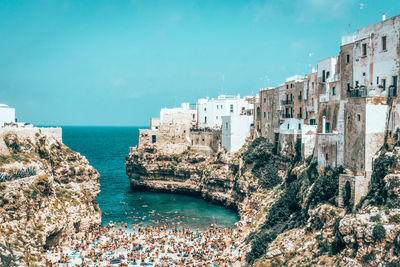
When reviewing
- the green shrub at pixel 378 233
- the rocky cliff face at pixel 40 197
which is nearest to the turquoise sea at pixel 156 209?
the rocky cliff face at pixel 40 197

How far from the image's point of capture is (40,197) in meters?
41.4

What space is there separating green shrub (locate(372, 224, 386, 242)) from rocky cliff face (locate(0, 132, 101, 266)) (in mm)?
26580

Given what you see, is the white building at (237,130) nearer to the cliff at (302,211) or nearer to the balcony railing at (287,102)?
the cliff at (302,211)

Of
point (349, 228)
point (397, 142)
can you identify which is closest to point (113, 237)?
point (349, 228)

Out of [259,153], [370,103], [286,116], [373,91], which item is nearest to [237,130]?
[259,153]

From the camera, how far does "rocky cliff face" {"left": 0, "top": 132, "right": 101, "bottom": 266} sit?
36906 mm

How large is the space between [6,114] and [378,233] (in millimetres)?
46297

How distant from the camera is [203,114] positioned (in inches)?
3383

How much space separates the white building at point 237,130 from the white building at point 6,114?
3237 cm

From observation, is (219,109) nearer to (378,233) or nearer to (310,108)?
(310,108)

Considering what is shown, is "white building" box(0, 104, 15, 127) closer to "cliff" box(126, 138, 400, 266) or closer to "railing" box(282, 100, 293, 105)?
"cliff" box(126, 138, 400, 266)

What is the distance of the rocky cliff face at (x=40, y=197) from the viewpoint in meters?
36.9

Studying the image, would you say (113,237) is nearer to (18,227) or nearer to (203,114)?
(18,227)

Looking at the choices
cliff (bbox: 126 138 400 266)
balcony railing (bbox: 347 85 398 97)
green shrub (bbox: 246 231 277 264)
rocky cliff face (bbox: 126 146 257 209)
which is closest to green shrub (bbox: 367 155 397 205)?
cliff (bbox: 126 138 400 266)
